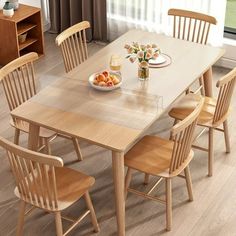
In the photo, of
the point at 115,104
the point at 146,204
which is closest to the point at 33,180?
the point at 115,104

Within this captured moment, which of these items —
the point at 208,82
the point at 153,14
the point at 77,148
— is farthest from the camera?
the point at 153,14

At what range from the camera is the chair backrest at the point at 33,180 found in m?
3.15

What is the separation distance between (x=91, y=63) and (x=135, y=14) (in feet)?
6.79

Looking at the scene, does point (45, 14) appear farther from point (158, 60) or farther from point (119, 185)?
point (119, 185)

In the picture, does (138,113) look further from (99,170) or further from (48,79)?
(48,79)

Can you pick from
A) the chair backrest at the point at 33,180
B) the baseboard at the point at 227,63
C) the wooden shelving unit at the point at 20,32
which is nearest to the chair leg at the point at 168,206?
the chair backrest at the point at 33,180

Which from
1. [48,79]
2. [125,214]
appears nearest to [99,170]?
[125,214]

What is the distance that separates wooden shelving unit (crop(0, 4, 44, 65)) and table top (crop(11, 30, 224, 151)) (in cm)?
161

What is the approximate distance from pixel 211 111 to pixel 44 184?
59.5 inches

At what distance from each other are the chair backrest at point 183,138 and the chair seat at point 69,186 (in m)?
0.55

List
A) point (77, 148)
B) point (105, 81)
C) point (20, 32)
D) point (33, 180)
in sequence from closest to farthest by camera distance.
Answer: point (33, 180)
point (105, 81)
point (77, 148)
point (20, 32)

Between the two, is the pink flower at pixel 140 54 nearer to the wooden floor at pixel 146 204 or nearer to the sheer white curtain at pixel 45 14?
the wooden floor at pixel 146 204

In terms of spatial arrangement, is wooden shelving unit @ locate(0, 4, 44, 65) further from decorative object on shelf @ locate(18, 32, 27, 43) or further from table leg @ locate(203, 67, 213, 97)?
table leg @ locate(203, 67, 213, 97)

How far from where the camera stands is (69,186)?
3498mm
